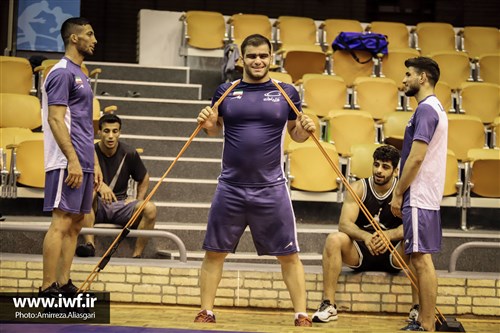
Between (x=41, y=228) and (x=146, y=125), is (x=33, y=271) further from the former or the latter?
(x=146, y=125)

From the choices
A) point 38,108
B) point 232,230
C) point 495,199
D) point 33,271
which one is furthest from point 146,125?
point 232,230

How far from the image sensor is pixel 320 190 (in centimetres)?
706

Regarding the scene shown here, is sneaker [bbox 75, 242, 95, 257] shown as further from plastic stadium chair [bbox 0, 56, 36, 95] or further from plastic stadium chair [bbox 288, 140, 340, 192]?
plastic stadium chair [bbox 0, 56, 36, 95]

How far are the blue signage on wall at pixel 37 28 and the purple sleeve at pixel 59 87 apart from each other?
5032 mm

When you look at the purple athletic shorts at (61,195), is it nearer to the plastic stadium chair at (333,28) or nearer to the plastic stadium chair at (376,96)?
the plastic stadium chair at (376,96)

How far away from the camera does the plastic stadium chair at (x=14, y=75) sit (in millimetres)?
8125

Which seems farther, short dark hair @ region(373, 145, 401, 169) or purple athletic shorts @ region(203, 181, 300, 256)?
short dark hair @ region(373, 145, 401, 169)

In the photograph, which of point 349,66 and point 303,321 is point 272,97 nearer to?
point 303,321

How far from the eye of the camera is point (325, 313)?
540 cm

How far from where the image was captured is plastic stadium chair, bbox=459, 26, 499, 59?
1009 cm

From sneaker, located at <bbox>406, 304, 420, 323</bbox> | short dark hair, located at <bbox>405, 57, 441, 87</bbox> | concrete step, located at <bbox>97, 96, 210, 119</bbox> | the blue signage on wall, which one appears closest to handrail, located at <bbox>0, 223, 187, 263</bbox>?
sneaker, located at <bbox>406, 304, 420, 323</bbox>

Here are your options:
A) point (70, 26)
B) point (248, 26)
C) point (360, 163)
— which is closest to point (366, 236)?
point (360, 163)

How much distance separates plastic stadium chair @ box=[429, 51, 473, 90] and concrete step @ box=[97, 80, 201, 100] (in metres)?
2.60

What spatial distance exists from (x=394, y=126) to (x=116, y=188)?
2561mm
